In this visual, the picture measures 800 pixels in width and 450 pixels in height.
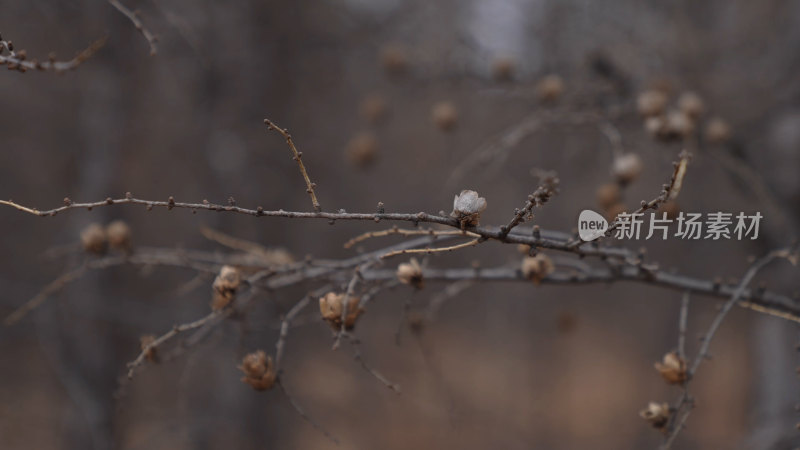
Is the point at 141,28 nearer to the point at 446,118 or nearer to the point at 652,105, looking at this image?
the point at 446,118

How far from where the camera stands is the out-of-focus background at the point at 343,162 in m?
1.64

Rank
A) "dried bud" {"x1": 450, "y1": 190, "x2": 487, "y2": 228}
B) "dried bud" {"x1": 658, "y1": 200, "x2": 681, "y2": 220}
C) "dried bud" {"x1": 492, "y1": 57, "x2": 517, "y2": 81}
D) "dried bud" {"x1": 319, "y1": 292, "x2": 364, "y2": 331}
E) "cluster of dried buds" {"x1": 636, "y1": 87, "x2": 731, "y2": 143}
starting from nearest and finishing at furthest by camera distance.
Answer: "dried bud" {"x1": 450, "y1": 190, "x2": 487, "y2": 228}, "dried bud" {"x1": 319, "y1": 292, "x2": 364, "y2": 331}, "dried bud" {"x1": 658, "y1": 200, "x2": 681, "y2": 220}, "cluster of dried buds" {"x1": 636, "y1": 87, "x2": 731, "y2": 143}, "dried bud" {"x1": 492, "y1": 57, "x2": 517, "y2": 81}

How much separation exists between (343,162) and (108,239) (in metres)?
3.07

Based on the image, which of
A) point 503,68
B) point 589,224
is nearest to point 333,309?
point 589,224

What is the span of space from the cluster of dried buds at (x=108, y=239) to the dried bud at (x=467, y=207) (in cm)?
72

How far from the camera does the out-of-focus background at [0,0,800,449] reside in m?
1.64

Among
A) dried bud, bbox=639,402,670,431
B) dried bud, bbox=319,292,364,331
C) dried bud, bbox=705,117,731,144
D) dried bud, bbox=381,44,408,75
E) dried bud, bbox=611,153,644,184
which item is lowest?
dried bud, bbox=639,402,670,431

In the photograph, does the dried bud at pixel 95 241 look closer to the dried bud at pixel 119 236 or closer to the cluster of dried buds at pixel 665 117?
the dried bud at pixel 119 236

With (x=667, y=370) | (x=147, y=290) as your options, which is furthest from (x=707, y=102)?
(x=147, y=290)

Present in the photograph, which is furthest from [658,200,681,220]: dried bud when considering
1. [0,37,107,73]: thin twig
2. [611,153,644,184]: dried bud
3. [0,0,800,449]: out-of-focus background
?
[0,37,107,73]: thin twig

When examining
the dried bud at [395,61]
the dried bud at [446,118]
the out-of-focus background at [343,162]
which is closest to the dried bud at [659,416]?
the out-of-focus background at [343,162]

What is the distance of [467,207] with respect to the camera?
68cm

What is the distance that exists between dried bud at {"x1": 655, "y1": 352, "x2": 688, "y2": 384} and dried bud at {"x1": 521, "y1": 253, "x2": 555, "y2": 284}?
0.69 feet

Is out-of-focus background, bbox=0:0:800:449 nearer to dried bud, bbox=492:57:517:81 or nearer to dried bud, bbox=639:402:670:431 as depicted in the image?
dried bud, bbox=492:57:517:81
